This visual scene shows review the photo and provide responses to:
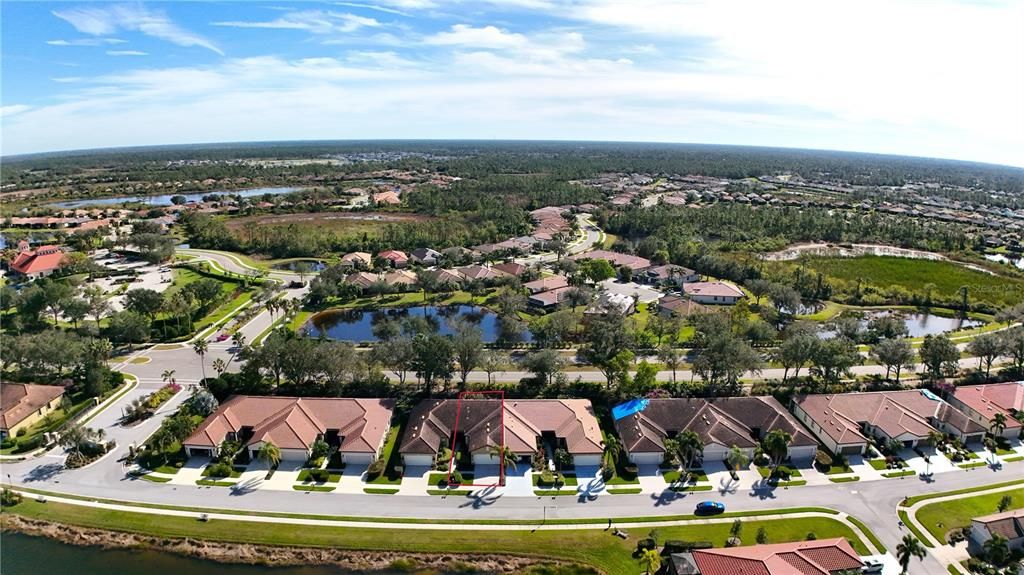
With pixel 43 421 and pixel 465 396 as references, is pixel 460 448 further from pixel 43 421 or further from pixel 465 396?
pixel 43 421

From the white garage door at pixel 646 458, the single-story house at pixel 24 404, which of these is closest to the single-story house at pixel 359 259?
the single-story house at pixel 24 404

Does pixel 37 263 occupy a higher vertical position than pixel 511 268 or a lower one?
higher

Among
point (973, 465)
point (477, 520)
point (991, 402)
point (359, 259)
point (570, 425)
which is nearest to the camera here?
point (477, 520)

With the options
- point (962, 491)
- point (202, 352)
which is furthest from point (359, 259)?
point (962, 491)

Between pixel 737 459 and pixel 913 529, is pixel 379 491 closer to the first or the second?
pixel 737 459

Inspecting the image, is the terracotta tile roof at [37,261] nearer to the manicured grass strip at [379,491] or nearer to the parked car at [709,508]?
the manicured grass strip at [379,491]

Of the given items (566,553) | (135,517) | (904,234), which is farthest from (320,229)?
(904,234)

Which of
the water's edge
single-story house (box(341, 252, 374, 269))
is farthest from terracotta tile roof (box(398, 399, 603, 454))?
single-story house (box(341, 252, 374, 269))
